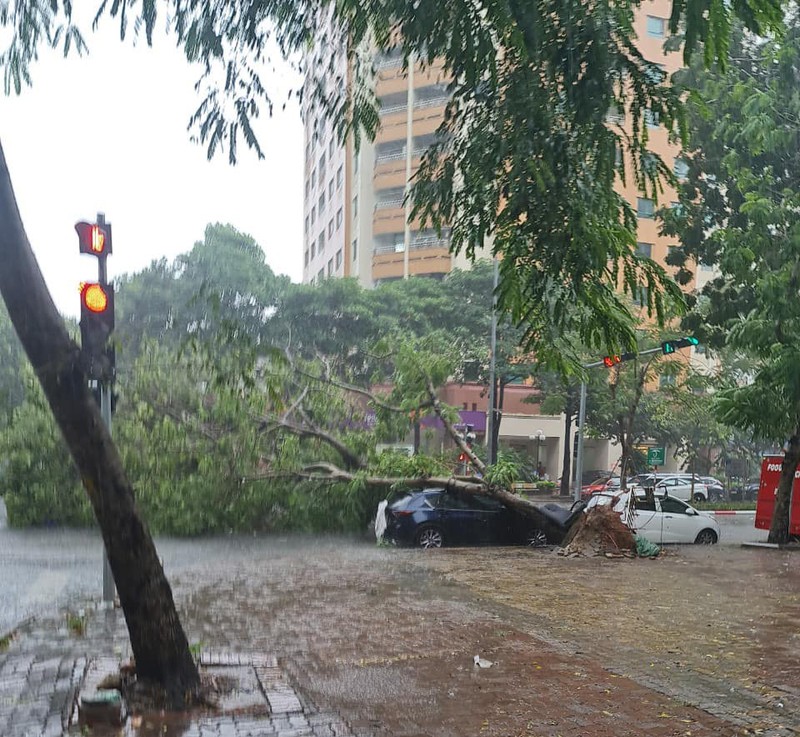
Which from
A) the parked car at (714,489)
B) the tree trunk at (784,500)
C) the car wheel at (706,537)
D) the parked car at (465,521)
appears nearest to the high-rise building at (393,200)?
the parked car at (714,489)

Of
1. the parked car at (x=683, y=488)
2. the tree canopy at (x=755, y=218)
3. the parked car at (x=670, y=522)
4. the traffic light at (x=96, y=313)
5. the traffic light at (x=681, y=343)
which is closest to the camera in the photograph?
the traffic light at (x=96, y=313)

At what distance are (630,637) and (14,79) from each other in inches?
287

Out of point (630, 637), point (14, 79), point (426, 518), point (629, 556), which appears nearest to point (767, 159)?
point (629, 556)

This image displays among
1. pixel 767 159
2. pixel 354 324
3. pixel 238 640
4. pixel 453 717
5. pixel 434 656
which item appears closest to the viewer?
pixel 453 717

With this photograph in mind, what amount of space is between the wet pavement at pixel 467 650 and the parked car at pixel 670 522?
6154 millimetres

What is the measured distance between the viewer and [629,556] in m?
17.1

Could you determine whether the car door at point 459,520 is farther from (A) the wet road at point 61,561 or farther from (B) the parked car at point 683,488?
(B) the parked car at point 683,488

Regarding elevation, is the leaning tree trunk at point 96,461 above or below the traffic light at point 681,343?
below

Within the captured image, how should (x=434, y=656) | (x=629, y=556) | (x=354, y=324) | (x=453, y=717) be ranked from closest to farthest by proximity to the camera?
1. (x=453, y=717)
2. (x=434, y=656)
3. (x=629, y=556)
4. (x=354, y=324)

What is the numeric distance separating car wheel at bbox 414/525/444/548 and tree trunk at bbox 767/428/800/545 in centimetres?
807

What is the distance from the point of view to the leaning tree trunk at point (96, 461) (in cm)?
564

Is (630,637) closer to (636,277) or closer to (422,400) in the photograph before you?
(636,277)

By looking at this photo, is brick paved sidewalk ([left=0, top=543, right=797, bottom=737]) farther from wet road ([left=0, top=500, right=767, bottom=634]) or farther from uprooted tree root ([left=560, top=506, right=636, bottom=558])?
uprooted tree root ([left=560, top=506, right=636, bottom=558])

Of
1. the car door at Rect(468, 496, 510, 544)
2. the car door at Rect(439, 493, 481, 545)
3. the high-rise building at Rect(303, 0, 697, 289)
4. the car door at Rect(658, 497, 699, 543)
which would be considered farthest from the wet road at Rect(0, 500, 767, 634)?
the high-rise building at Rect(303, 0, 697, 289)
